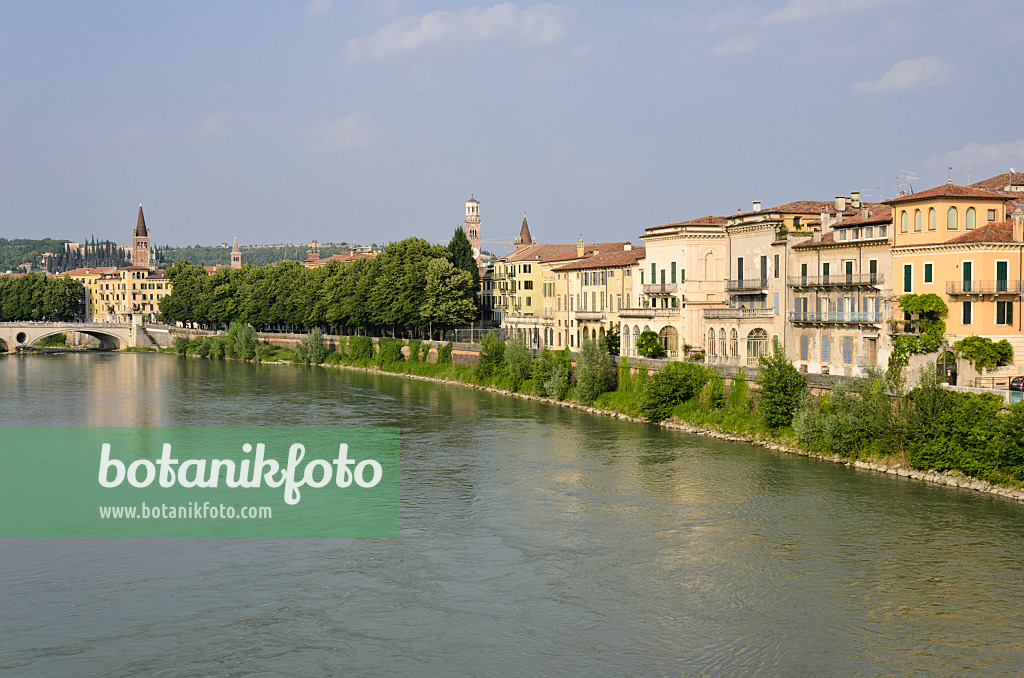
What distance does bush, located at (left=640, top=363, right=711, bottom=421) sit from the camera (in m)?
41.3

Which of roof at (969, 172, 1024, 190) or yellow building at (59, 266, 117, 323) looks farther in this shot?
yellow building at (59, 266, 117, 323)

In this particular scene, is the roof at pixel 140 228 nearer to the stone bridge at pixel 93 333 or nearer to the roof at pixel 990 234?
the stone bridge at pixel 93 333

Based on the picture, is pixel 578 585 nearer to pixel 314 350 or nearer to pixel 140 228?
pixel 314 350

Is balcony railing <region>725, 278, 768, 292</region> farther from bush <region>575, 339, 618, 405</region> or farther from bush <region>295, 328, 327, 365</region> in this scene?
bush <region>295, 328, 327, 365</region>

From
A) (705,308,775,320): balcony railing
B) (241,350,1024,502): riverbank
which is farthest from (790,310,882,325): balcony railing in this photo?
(241,350,1024,502): riverbank

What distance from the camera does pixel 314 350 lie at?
79812 millimetres

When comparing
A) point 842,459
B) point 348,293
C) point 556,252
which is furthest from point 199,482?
point 556,252

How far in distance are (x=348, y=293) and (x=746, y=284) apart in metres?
41.3

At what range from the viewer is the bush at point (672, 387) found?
4131 cm

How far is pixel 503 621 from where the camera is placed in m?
20.0

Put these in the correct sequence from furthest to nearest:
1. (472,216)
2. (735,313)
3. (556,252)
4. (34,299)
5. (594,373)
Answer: (472,216), (34,299), (556,252), (594,373), (735,313)

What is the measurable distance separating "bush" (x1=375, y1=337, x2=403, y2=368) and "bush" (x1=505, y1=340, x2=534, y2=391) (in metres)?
16.9

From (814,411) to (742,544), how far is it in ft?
36.6

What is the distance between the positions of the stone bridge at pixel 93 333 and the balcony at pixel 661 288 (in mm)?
61990
